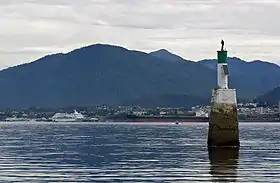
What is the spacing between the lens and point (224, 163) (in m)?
51.8

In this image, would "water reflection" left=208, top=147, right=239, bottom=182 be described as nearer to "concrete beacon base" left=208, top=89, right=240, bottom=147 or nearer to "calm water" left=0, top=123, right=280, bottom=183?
"calm water" left=0, top=123, right=280, bottom=183

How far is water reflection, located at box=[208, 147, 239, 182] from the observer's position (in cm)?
4175

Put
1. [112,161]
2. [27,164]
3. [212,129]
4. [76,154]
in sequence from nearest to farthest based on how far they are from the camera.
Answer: [27,164]
[112,161]
[76,154]
[212,129]

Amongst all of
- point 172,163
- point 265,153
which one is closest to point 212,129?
point 265,153

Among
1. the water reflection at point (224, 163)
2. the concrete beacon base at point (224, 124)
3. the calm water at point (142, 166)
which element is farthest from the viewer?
the concrete beacon base at point (224, 124)

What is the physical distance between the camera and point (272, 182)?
1548 inches

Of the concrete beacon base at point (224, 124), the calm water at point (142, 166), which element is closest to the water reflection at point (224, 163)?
the calm water at point (142, 166)

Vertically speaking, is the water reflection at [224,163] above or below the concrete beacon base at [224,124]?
below

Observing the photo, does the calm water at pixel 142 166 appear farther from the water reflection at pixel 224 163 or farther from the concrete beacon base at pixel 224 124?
the concrete beacon base at pixel 224 124

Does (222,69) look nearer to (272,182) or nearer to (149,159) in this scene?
(149,159)

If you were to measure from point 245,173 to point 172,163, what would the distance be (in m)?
8.26

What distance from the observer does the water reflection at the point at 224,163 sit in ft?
137

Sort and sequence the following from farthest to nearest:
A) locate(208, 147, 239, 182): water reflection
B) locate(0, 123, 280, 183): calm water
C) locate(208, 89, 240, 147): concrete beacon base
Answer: locate(208, 89, 240, 147): concrete beacon base < locate(208, 147, 239, 182): water reflection < locate(0, 123, 280, 183): calm water

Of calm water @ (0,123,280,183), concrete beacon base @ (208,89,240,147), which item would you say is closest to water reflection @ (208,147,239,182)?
calm water @ (0,123,280,183)
